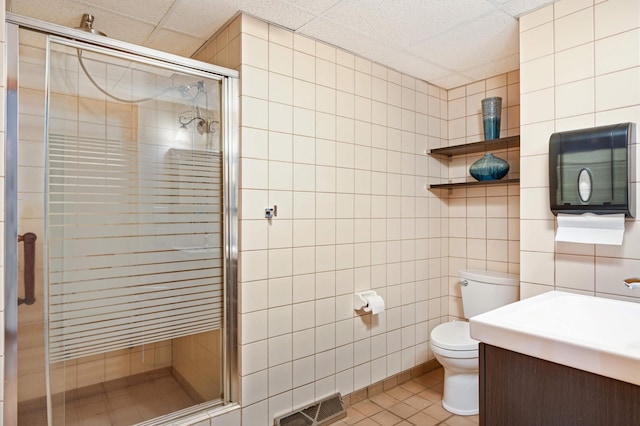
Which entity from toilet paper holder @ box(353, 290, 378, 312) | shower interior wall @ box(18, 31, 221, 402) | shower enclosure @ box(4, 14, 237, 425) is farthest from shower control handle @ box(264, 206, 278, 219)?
toilet paper holder @ box(353, 290, 378, 312)

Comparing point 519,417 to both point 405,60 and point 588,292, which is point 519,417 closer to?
point 588,292

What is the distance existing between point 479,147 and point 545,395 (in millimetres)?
1859

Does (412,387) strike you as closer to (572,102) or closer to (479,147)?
(479,147)

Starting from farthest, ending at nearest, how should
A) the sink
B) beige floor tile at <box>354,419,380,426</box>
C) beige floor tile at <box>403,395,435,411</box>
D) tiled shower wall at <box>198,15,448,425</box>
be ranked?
beige floor tile at <box>403,395,435,411</box> → beige floor tile at <box>354,419,380,426</box> → tiled shower wall at <box>198,15,448,425</box> → the sink

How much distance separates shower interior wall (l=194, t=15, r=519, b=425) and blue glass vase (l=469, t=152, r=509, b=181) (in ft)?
0.60

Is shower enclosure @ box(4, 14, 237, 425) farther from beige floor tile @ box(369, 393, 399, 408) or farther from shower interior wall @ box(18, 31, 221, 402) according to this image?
beige floor tile @ box(369, 393, 399, 408)

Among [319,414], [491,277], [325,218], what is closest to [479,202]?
[491,277]

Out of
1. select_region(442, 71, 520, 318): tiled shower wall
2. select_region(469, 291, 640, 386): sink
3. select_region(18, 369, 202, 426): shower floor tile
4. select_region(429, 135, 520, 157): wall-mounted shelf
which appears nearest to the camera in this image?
select_region(469, 291, 640, 386): sink

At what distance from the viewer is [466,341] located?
2.15 metres

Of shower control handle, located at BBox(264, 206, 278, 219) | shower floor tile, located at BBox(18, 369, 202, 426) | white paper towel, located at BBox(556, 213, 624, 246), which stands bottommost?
shower floor tile, located at BBox(18, 369, 202, 426)

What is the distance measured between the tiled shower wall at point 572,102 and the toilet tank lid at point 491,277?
472 millimetres

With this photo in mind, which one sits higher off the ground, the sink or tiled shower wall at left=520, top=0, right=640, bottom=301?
tiled shower wall at left=520, top=0, right=640, bottom=301

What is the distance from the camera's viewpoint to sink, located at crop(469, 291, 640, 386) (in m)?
0.91

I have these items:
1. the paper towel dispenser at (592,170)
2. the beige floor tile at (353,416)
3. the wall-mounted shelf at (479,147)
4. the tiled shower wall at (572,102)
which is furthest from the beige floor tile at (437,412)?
the wall-mounted shelf at (479,147)
